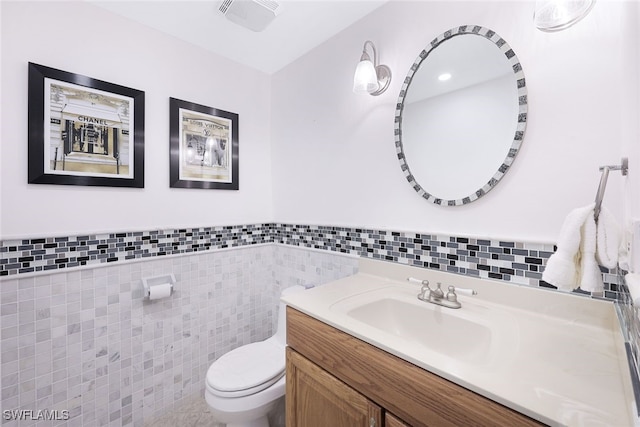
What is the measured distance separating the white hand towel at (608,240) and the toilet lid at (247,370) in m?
1.34

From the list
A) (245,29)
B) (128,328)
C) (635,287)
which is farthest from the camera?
(245,29)

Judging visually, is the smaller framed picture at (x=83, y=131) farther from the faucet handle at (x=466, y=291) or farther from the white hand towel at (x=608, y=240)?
the white hand towel at (x=608, y=240)

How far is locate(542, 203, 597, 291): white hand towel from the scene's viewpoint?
0.67 meters

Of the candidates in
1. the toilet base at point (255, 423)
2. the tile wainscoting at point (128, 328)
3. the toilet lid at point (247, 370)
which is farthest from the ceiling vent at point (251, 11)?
the toilet base at point (255, 423)

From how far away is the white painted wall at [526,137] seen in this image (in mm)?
839

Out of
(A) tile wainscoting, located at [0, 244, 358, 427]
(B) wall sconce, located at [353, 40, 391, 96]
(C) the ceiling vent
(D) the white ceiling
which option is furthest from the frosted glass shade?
(A) tile wainscoting, located at [0, 244, 358, 427]

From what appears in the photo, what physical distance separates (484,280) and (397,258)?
396 mm

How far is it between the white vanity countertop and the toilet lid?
514mm

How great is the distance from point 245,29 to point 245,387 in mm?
1967

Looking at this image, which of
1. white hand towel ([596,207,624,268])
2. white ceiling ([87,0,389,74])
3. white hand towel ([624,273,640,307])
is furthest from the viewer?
white ceiling ([87,0,389,74])

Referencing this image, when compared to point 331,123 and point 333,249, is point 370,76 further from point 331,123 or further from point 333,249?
point 333,249

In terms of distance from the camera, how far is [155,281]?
1.60 meters

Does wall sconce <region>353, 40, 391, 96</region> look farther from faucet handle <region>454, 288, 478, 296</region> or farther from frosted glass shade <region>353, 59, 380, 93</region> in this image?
faucet handle <region>454, 288, 478, 296</region>

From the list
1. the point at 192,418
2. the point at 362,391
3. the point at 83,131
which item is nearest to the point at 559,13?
the point at 362,391
